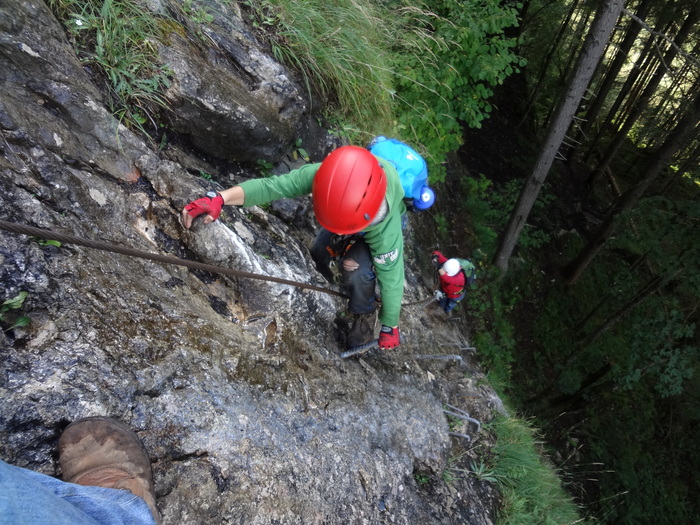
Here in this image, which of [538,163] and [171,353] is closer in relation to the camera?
[171,353]

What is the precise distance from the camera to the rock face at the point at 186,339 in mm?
1904

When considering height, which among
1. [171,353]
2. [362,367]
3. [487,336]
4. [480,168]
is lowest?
[487,336]

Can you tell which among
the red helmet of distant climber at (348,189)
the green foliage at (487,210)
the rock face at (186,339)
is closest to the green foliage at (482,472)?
the rock face at (186,339)

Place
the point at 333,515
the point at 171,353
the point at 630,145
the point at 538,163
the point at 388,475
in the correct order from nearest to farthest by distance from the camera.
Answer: the point at 171,353
the point at 333,515
the point at 388,475
the point at 538,163
the point at 630,145

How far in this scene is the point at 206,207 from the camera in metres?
2.54

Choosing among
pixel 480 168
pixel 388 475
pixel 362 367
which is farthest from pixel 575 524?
pixel 480 168

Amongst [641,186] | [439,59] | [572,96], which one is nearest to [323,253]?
[439,59]

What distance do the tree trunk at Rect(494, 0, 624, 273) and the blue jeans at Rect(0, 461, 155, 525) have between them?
276 inches

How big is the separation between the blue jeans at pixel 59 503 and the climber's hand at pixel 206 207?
4.96ft

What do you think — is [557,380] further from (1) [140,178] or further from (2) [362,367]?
(1) [140,178]

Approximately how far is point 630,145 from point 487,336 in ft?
50.1

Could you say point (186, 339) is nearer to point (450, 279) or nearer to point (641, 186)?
point (450, 279)

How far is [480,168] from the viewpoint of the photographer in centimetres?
1143

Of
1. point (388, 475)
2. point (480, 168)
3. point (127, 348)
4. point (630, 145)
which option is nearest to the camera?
point (127, 348)
